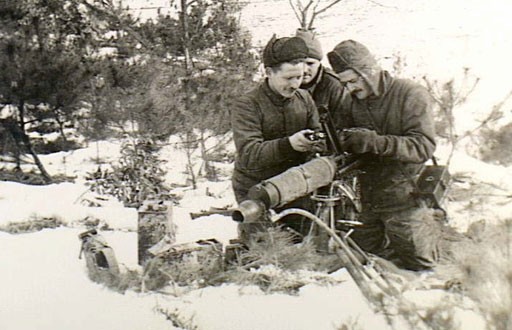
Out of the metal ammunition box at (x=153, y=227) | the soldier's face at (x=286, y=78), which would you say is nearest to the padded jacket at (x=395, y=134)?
the soldier's face at (x=286, y=78)

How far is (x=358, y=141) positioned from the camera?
4.26 feet

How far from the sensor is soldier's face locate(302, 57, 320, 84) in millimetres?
1294

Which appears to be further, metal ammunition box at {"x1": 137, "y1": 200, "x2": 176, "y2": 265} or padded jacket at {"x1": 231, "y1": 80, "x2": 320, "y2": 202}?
metal ammunition box at {"x1": 137, "y1": 200, "x2": 176, "y2": 265}

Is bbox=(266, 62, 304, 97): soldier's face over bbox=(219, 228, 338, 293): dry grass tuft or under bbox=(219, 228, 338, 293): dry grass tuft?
over

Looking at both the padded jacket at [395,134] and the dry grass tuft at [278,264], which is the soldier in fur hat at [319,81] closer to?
the padded jacket at [395,134]

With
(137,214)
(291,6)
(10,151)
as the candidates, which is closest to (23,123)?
(10,151)

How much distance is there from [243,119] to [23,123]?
19.2 inches

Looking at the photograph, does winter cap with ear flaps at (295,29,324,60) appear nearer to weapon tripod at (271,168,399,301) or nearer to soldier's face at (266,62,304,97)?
soldier's face at (266,62,304,97)

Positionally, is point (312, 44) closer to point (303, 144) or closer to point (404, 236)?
point (303, 144)

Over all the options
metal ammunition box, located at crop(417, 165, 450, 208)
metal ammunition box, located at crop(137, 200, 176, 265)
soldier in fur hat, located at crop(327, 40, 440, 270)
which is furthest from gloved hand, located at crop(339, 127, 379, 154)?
metal ammunition box, located at crop(137, 200, 176, 265)

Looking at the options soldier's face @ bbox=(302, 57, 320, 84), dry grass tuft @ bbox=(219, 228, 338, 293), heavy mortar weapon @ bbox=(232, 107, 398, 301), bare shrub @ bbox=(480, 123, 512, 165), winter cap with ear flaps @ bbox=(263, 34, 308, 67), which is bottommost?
dry grass tuft @ bbox=(219, 228, 338, 293)

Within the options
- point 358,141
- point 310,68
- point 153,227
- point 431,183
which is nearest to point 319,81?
point 310,68

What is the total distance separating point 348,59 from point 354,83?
0.04 meters

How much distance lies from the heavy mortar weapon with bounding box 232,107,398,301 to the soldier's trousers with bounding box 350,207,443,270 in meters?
0.02
